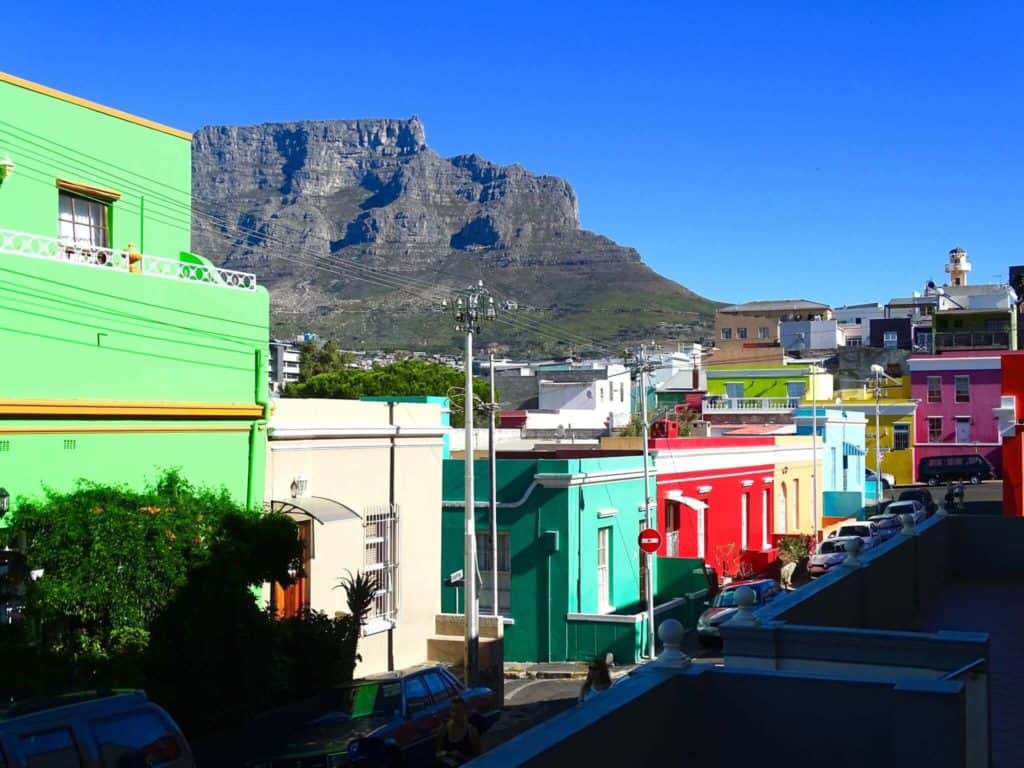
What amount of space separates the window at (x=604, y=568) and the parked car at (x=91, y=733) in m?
19.6

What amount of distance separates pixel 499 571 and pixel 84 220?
1407 cm

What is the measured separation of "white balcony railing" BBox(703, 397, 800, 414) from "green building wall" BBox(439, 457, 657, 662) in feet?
106

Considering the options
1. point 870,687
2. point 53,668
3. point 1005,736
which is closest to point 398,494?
point 53,668

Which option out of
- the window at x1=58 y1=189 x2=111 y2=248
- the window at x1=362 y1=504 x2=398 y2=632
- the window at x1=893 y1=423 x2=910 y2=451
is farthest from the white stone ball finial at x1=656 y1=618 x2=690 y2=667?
the window at x1=893 y1=423 x2=910 y2=451

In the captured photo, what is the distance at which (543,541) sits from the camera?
2783 centimetres

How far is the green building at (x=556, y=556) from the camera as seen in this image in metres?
27.3

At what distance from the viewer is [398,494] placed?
21234 millimetres

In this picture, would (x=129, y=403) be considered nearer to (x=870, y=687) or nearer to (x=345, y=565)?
(x=345, y=565)

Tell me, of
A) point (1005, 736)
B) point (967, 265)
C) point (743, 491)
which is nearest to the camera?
point (1005, 736)

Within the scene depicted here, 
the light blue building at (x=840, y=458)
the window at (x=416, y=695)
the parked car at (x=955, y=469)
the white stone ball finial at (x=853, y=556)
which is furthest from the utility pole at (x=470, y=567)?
the parked car at (x=955, y=469)

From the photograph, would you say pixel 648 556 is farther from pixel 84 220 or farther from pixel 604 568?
pixel 84 220

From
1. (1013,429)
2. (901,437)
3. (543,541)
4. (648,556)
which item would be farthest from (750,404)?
(543,541)

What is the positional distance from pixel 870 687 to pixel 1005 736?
9.52 feet

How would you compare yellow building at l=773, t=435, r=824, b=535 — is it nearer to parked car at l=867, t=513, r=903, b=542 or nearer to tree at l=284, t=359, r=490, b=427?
parked car at l=867, t=513, r=903, b=542
